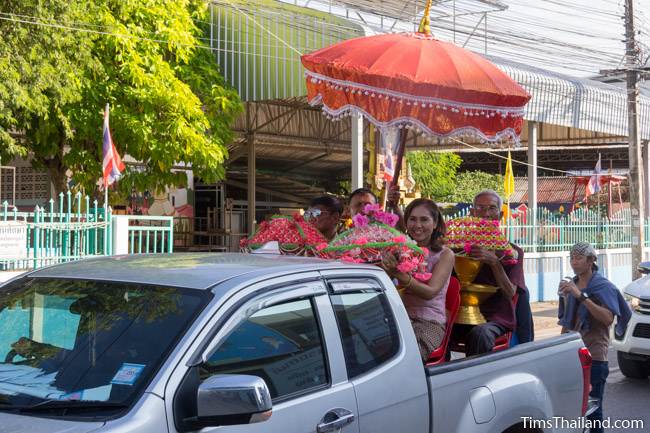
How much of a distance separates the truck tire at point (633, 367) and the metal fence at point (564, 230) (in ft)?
27.9

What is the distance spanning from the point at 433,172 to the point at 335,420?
35825 mm

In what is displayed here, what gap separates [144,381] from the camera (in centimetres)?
283

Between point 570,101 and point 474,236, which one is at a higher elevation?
point 570,101

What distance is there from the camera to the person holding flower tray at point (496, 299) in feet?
17.5

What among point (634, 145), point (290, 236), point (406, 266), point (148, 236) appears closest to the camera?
point (406, 266)

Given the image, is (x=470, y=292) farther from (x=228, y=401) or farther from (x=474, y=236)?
(x=228, y=401)

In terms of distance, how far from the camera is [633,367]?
10.1 meters

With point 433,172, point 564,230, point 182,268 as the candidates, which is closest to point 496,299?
point 182,268

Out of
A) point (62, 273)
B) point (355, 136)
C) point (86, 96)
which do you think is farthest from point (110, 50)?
point (62, 273)

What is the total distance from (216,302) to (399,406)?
106 centimetres

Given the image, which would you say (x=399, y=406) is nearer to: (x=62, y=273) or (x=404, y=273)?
(x=404, y=273)

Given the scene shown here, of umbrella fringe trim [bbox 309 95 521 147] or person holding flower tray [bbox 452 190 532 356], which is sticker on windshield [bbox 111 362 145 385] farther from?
umbrella fringe trim [bbox 309 95 521 147]

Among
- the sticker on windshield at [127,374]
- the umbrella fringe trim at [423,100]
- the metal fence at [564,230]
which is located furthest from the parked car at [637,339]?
the metal fence at [564,230]

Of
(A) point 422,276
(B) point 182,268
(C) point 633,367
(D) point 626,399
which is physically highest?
(B) point 182,268
